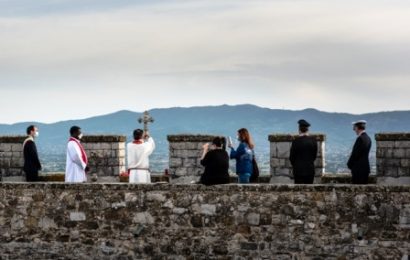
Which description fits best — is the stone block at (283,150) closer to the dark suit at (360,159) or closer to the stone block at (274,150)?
the stone block at (274,150)

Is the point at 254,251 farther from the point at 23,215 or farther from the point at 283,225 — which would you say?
the point at 23,215

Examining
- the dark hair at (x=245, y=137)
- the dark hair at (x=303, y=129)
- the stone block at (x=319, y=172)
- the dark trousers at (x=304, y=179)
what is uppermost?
the dark hair at (x=303, y=129)

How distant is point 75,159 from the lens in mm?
16969

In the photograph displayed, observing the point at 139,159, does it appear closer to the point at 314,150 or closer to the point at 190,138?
the point at 190,138

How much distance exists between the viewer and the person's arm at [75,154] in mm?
16922

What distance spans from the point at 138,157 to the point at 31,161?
95.1 inches

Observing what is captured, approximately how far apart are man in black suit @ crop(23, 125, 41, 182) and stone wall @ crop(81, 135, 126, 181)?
1.03 metres

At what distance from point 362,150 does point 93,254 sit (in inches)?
207

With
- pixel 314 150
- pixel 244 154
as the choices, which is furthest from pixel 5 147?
pixel 314 150

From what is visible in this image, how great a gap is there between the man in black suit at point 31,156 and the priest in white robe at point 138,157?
206 centimetres

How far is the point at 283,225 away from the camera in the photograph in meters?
15.3

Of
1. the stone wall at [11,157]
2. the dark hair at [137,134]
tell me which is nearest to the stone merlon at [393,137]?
the dark hair at [137,134]

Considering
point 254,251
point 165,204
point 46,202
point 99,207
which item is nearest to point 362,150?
point 254,251

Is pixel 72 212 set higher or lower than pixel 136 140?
lower
